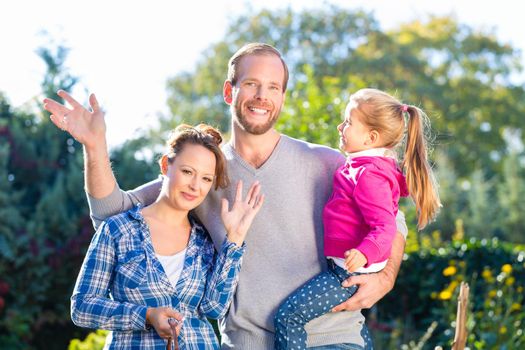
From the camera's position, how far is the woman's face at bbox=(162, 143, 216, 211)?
11.5 ft

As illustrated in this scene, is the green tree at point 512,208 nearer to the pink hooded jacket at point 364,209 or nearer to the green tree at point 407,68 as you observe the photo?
the green tree at point 407,68

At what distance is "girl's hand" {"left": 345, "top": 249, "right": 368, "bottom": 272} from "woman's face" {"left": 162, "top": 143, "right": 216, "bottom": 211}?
2.14 feet

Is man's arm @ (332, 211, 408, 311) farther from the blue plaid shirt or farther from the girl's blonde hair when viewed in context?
the blue plaid shirt

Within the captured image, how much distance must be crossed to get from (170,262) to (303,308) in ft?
1.96

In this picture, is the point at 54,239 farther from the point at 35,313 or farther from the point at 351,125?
the point at 351,125

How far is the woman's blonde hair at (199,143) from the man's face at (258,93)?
19 cm

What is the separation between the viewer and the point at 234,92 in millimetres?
3885

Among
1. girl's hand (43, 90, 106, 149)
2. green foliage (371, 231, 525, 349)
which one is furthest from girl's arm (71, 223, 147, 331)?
green foliage (371, 231, 525, 349)

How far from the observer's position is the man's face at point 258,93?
3.78m

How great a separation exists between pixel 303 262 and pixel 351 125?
663 mm

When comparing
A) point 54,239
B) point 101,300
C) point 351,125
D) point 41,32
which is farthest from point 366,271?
point 41,32

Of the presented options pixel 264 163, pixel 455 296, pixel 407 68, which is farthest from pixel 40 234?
pixel 407 68

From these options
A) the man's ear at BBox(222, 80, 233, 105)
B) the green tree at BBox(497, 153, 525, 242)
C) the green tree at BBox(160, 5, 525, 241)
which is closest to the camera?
the man's ear at BBox(222, 80, 233, 105)

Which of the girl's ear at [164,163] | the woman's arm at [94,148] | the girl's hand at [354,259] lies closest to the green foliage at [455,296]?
the girl's hand at [354,259]
